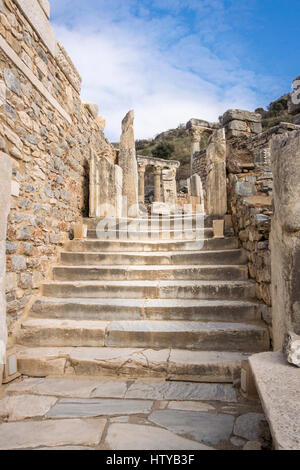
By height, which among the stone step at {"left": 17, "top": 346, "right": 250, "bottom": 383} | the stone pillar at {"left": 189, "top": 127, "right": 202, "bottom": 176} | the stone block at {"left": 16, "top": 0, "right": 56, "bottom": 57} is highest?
the stone pillar at {"left": 189, "top": 127, "right": 202, "bottom": 176}

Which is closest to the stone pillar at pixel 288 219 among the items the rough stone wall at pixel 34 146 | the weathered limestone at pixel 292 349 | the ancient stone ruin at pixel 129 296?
the ancient stone ruin at pixel 129 296

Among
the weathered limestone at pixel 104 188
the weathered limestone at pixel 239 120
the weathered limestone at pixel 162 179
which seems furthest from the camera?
the weathered limestone at pixel 162 179

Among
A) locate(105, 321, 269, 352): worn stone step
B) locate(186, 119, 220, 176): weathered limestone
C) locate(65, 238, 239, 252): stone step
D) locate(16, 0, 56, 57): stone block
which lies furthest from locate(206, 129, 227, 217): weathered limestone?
locate(186, 119, 220, 176): weathered limestone

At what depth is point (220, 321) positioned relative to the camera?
2906 mm

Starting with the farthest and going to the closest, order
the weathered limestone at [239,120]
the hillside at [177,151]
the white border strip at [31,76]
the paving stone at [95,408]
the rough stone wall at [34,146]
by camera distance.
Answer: the hillside at [177,151], the weathered limestone at [239,120], the rough stone wall at [34,146], the white border strip at [31,76], the paving stone at [95,408]

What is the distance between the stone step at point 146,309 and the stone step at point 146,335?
0.10 meters

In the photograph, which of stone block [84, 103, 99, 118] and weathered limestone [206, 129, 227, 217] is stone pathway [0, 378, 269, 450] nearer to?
weathered limestone [206, 129, 227, 217]

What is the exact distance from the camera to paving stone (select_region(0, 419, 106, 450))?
1597 millimetres

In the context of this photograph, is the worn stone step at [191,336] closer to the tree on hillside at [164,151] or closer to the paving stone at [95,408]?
the paving stone at [95,408]

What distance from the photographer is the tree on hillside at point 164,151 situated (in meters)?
28.3

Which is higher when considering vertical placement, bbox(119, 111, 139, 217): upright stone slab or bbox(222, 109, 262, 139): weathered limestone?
bbox(222, 109, 262, 139): weathered limestone

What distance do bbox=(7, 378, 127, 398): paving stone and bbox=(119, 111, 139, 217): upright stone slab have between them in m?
4.77
